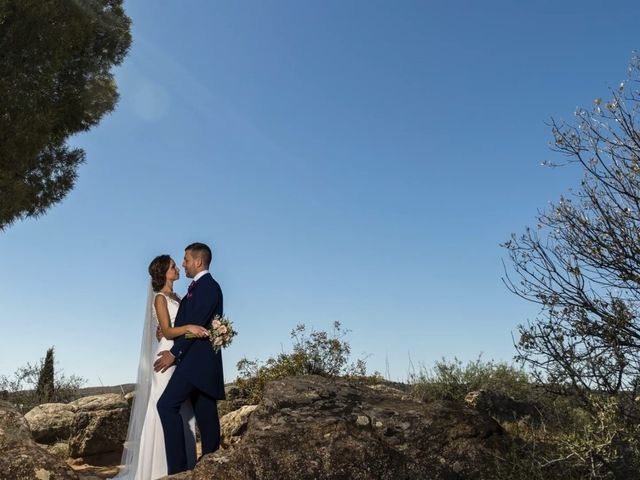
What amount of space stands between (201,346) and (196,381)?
0.36 metres

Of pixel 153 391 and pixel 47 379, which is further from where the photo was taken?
pixel 47 379

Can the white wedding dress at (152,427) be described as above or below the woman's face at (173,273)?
below

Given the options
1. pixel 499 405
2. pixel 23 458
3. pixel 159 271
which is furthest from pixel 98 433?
pixel 499 405

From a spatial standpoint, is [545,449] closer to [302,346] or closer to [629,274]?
[629,274]

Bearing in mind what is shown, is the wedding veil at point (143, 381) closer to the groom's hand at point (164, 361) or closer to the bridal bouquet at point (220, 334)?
the groom's hand at point (164, 361)

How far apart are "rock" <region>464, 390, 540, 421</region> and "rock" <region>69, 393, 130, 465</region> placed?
25.4 ft

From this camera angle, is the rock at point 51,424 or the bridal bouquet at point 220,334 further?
the rock at point 51,424

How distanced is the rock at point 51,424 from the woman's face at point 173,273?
9.30 meters

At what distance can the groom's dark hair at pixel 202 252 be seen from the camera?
23.0 feet

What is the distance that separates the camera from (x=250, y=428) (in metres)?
5.45

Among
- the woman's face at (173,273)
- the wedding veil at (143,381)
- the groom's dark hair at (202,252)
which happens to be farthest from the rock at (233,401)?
the groom's dark hair at (202,252)

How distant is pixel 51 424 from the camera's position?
15188mm

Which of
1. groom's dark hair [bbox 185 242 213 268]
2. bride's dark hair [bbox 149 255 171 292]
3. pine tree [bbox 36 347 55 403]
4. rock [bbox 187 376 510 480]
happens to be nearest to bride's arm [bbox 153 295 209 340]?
bride's dark hair [bbox 149 255 171 292]

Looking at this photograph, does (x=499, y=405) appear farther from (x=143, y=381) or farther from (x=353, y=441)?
(x=353, y=441)
